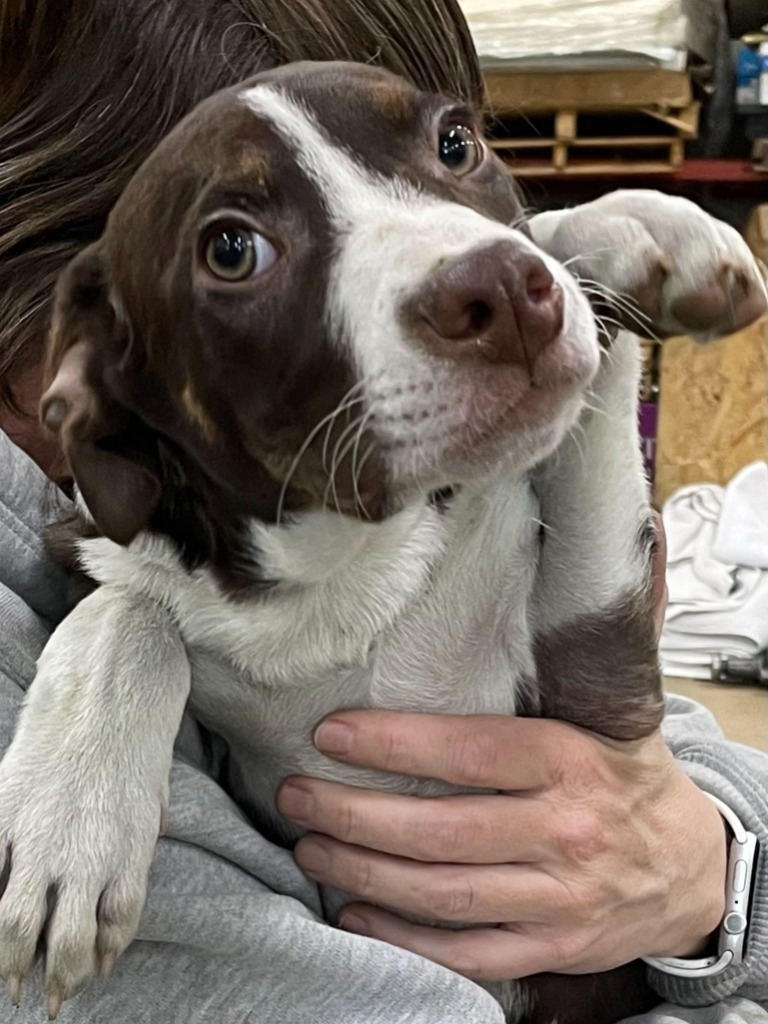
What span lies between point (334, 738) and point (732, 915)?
0.58m

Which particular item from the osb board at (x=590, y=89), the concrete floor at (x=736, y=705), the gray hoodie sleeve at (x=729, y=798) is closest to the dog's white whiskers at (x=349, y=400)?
the gray hoodie sleeve at (x=729, y=798)

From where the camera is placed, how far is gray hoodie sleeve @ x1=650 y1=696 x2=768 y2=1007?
4.85 feet

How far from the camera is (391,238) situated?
1019mm

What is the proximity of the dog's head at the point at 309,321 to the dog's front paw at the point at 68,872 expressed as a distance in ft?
0.88

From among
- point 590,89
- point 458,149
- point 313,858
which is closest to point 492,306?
point 458,149

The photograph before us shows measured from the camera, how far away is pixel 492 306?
0.92 m

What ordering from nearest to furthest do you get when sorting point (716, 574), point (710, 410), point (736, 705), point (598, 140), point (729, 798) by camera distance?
point (729, 798) < point (736, 705) < point (716, 574) < point (598, 140) < point (710, 410)

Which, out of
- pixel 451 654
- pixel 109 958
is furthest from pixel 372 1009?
pixel 451 654

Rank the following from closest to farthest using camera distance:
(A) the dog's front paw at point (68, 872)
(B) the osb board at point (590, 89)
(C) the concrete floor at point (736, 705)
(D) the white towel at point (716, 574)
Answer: (A) the dog's front paw at point (68, 872) < (C) the concrete floor at point (736, 705) < (D) the white towel at point (716, 574) < (B) the osb board at point (590, 89)

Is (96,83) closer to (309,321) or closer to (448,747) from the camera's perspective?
(309,321)

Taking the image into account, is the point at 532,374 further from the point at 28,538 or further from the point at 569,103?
the point at 569,103

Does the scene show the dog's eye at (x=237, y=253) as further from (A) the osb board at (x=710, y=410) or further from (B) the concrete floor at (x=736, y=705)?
(A) the osb board at (x=710, y=410)

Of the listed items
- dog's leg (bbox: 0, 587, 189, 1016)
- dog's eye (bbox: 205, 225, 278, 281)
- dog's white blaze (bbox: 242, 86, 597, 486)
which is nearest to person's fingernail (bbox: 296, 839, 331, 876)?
dog's leg (bbox: 0, 587, 189, 1016)

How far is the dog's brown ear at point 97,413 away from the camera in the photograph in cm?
121
